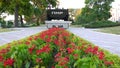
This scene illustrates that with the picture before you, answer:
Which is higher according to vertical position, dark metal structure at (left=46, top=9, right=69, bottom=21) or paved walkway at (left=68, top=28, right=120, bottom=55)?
dark metal structure at (left=46, top=9, right=69, bottom=21)

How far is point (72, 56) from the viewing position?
487 centimetres

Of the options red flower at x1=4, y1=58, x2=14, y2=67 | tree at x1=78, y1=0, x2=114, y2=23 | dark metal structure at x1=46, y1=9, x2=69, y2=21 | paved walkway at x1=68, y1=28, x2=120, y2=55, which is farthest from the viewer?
tree at x1=78, y1=0, x2=114, y2=23

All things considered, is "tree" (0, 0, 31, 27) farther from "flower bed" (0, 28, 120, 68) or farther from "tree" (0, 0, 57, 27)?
"flower bed" (0, 28, 120, 68)

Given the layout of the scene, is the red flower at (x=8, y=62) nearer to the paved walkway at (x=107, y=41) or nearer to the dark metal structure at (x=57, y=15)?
the paved walkway at (x=107, y=41)

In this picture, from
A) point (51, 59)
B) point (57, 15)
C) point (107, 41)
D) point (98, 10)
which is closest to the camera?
point (51, 59)

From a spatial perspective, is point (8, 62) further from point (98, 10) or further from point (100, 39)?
point (98, 10)

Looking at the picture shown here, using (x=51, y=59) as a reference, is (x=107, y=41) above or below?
below

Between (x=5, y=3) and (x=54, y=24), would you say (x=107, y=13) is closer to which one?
(x=5, y=3)

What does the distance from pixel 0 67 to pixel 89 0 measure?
77077 millimetres

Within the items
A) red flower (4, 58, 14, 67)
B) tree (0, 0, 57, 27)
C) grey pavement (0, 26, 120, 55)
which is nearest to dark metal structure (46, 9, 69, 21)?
grey pavement (0, 26, 120, 55)

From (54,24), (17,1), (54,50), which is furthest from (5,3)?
(54,50)

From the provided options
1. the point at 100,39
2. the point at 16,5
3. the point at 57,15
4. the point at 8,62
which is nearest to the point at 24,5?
the point at 16,5

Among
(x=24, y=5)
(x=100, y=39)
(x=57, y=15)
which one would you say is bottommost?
(x=100, y=39)

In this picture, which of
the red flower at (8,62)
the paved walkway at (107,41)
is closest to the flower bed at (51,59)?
the red flower at (8,62)
